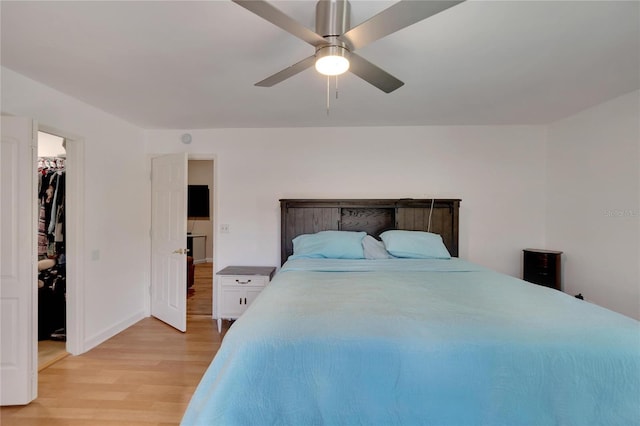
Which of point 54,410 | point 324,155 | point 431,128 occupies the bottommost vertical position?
point 54,410

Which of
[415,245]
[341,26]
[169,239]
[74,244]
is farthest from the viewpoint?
[169,239]

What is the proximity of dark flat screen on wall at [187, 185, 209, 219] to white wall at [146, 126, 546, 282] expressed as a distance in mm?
3168

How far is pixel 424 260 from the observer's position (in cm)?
276

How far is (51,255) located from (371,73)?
3.75 metres

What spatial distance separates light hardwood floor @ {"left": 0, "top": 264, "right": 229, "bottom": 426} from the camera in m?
1.85

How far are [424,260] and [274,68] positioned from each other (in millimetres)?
2127

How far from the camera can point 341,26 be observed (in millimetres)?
1311

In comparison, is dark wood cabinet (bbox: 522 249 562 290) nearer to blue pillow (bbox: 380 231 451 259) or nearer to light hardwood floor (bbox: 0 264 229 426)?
blue pillow (bbox: 380 231 451 259)

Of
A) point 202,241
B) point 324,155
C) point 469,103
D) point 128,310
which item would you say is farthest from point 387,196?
point 202,241

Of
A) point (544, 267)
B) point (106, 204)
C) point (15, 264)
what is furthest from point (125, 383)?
point (544, 267)

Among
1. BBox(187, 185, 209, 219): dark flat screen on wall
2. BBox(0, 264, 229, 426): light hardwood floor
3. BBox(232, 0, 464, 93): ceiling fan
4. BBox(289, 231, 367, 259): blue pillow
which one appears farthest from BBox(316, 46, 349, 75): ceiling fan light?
BBox(187, 185, 209, 219): dark flat screen on wall

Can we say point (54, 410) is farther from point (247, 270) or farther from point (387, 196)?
point (387, 196)

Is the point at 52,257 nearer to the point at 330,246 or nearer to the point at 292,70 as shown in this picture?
the point at 330,246

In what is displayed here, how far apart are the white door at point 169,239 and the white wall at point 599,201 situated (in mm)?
4184
